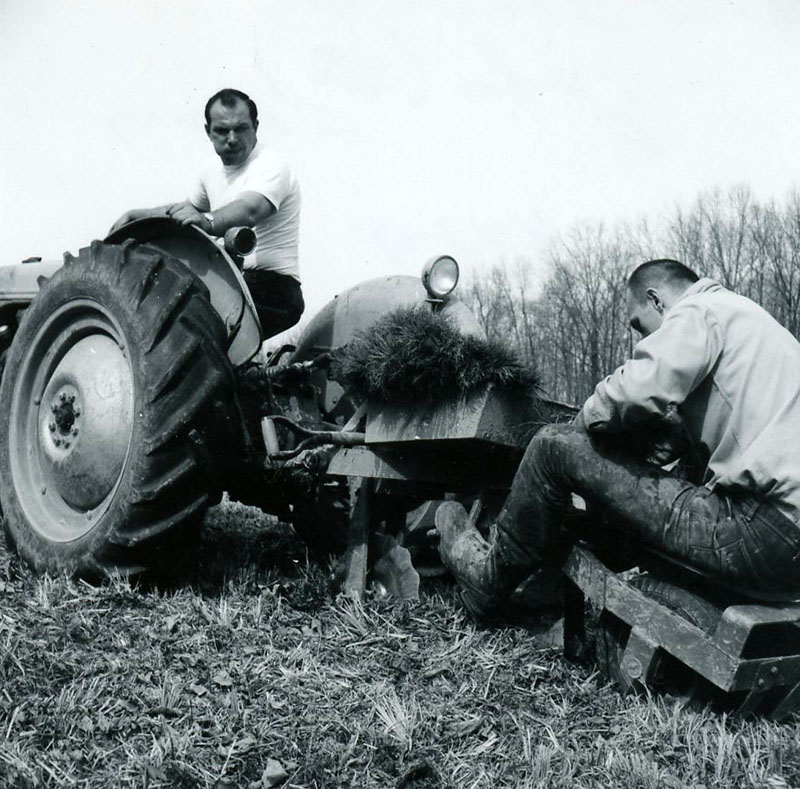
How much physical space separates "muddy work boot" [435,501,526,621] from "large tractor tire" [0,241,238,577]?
2.68 ft

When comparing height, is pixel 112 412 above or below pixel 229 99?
below

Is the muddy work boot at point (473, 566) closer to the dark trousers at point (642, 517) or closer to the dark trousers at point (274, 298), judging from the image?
the dark trousers at point (642, 517)

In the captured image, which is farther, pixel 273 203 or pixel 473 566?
pixel 273 203

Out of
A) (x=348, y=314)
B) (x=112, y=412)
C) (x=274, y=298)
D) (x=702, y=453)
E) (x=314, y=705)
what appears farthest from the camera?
(x=348, y=314)

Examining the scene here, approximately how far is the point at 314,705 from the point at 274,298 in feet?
6.40

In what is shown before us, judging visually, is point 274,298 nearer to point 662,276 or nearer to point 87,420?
point 87,420

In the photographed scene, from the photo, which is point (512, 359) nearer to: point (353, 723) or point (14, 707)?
point (353, 723)

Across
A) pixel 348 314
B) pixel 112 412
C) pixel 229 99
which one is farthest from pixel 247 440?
pixel 229 99

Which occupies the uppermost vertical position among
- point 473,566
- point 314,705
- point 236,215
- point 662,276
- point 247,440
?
point 236,215

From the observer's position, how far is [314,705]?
2379 millimetres

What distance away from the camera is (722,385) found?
96.8 inches

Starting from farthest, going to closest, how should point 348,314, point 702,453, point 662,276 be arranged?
1. point 348,314
2. point 662,276
3. point 702,453

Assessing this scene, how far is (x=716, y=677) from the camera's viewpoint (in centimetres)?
228

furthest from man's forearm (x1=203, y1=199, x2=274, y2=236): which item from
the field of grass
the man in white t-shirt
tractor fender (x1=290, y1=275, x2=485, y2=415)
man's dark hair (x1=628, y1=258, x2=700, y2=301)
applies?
man's dark hair (x1=628, y1=258, x2=700, y2=301)
